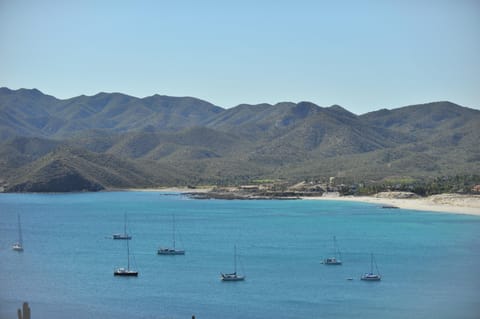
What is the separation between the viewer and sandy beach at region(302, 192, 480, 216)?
114 metres

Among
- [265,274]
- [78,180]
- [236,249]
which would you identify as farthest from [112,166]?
[265,274]

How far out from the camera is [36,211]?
121m

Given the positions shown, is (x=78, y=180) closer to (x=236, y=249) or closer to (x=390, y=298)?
(x=236, y=249)

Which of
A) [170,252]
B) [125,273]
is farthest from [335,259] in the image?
[125,273]

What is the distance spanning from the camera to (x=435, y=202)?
124688mm

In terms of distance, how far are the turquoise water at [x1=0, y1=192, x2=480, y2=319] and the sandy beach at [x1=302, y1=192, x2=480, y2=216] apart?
17.1ft

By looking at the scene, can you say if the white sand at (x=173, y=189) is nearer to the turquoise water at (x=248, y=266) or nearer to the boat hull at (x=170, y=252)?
the turquoise water at (x=248, y=266)

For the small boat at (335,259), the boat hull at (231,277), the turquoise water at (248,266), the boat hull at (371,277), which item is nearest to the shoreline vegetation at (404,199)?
the turquoise water at (248,266)

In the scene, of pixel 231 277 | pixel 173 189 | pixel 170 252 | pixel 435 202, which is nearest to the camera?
pixel 231 277

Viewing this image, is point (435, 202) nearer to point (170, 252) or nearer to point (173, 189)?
point (170, 252)

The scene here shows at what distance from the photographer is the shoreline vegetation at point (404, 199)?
115812mm

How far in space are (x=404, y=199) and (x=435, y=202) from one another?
10232mm

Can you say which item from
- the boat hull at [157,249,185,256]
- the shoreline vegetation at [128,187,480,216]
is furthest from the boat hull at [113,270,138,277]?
the shoreline vegetation at [128,187,480,216]

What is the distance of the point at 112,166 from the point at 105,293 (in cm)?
14699
